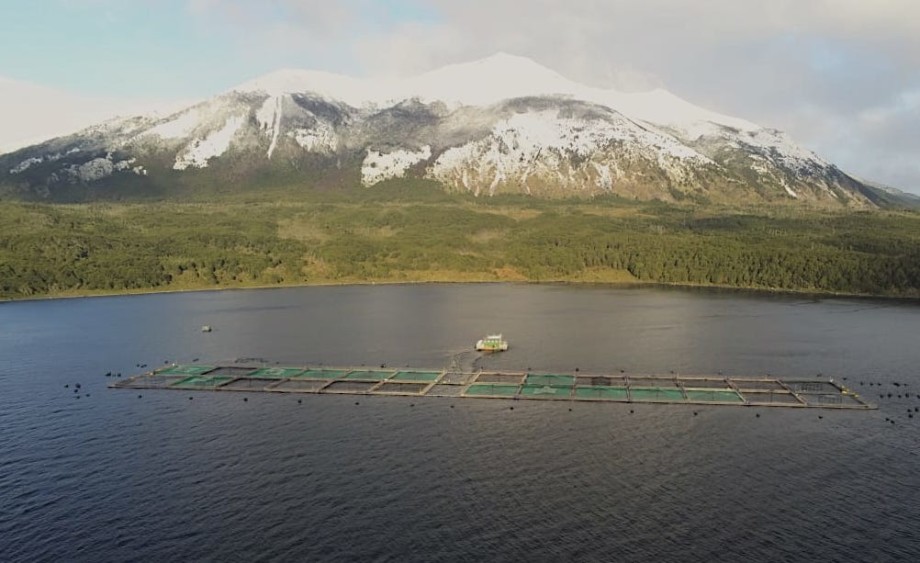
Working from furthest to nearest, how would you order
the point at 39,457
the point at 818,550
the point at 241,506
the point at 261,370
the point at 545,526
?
the point at 261,370 → the point at 39,457 → the point at 241,506 → the point at 545,526 → the point at 818,550

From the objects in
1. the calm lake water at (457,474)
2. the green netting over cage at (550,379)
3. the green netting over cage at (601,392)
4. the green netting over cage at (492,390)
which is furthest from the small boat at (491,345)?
the green netting over cage at (601,392)

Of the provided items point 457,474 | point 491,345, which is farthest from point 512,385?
point 457,474

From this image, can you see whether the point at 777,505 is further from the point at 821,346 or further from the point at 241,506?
the point at 821,346

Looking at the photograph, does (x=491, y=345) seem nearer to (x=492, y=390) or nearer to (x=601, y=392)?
(x=492, y=390)

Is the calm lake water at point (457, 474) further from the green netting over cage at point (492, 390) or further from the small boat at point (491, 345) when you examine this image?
the small boat at point (491, 345)

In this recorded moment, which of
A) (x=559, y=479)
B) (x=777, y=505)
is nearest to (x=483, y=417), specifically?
(x=559, y=479)

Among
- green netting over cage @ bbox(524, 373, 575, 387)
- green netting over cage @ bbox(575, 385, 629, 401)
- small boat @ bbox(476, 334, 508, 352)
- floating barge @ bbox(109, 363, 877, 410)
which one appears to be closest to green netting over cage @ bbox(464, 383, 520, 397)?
floating barge @ bbox(109, 363, 877, 410)
